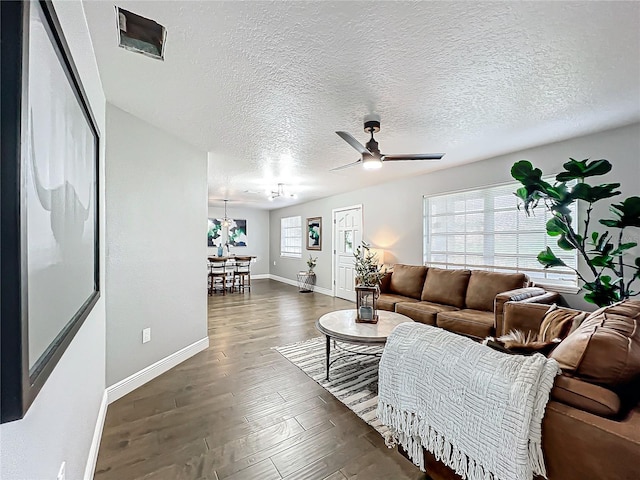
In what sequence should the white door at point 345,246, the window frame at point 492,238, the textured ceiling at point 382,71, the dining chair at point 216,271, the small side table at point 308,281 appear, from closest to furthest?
the textured ceiling at point 382,71 → the window frame at point 492,238 → the white door at point 345,246 → the dining chair at point 216,271 → the small side table at point 308,281

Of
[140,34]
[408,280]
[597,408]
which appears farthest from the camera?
[408,280]

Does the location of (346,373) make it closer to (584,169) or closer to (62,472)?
(62,472)

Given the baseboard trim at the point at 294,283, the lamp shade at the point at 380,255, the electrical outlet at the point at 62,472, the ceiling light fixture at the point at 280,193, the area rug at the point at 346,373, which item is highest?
the ceiling light fixture at the point at 280,193

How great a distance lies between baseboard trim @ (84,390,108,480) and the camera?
152cm

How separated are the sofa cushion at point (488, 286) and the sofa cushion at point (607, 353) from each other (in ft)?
7.51

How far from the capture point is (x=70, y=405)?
45.9 inches

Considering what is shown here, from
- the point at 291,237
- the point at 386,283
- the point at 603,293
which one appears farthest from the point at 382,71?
the point at 291,237

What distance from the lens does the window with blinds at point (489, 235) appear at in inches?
137

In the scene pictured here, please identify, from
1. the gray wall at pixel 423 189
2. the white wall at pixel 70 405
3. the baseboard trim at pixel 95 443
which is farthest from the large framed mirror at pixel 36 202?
the gray wall at pixel 423 189

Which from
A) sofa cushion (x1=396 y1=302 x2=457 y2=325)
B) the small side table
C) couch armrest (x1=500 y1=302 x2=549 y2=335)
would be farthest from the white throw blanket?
the small side table

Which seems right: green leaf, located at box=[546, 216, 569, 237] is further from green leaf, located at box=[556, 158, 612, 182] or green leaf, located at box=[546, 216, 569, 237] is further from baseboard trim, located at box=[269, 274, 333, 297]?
baseboard trim, located at box=[269, 274, 333, 297]

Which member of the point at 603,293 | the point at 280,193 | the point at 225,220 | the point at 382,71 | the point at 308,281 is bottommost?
the point at 308,281

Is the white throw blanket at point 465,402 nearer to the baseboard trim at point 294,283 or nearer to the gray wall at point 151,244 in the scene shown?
the gray wall at point 151,244

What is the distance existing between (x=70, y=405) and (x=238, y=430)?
117cm
